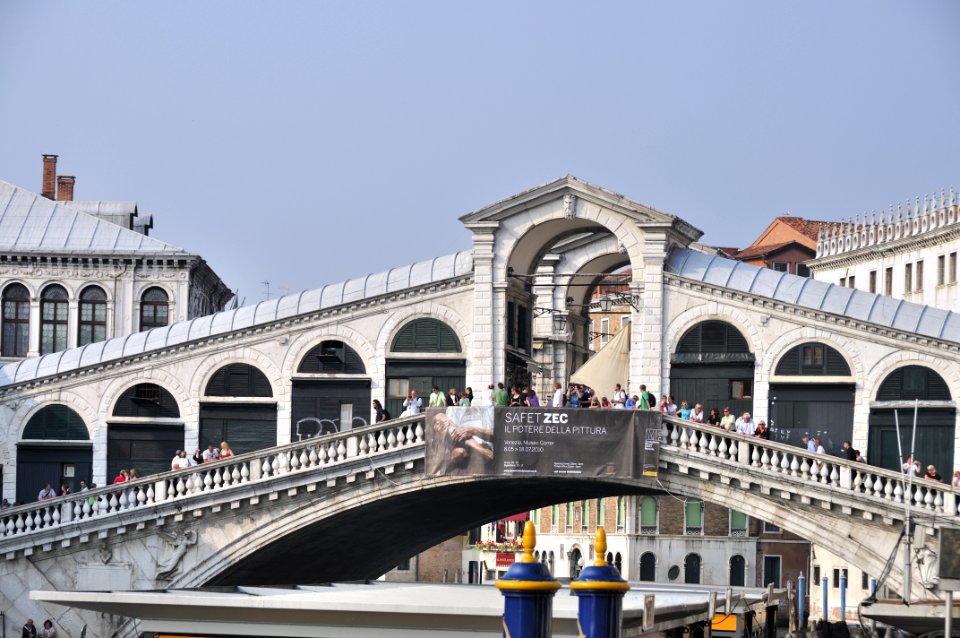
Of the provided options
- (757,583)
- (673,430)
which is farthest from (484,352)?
(757,583)

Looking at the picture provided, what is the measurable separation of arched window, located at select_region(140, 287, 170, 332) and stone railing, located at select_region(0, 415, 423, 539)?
16.2 m

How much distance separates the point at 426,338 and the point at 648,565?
43816 mm

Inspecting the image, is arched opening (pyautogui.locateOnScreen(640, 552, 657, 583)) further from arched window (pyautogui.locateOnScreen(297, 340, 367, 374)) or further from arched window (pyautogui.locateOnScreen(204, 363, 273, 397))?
arched window (pyautogui.locateOnScreen(204, 363, 273, 397))

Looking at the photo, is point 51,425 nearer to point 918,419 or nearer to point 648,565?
point 918,419

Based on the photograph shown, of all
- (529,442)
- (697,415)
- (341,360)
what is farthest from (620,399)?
(341,360)

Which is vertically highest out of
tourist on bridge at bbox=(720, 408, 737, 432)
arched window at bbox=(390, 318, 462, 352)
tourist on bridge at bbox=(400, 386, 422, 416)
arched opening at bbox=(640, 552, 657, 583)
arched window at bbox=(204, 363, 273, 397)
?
arched window at bbox=(390, 318, 462, 352)

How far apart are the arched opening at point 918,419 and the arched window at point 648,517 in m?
45.1

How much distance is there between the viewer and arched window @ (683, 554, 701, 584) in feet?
291

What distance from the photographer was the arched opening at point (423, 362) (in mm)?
48938

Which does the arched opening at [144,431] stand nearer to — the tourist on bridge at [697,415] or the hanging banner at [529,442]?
the hanging banner at [529,442]

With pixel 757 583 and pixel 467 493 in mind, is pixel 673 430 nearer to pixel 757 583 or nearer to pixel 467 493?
pixel 467 493

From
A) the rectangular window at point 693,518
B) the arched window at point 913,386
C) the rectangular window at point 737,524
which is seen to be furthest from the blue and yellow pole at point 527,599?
the rectangular window at point 693,518

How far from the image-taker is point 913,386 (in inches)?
1810

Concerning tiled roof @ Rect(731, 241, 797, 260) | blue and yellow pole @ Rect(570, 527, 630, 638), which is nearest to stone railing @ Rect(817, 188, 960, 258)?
tiled roof @ Rect(731, 241, 797, 260)
